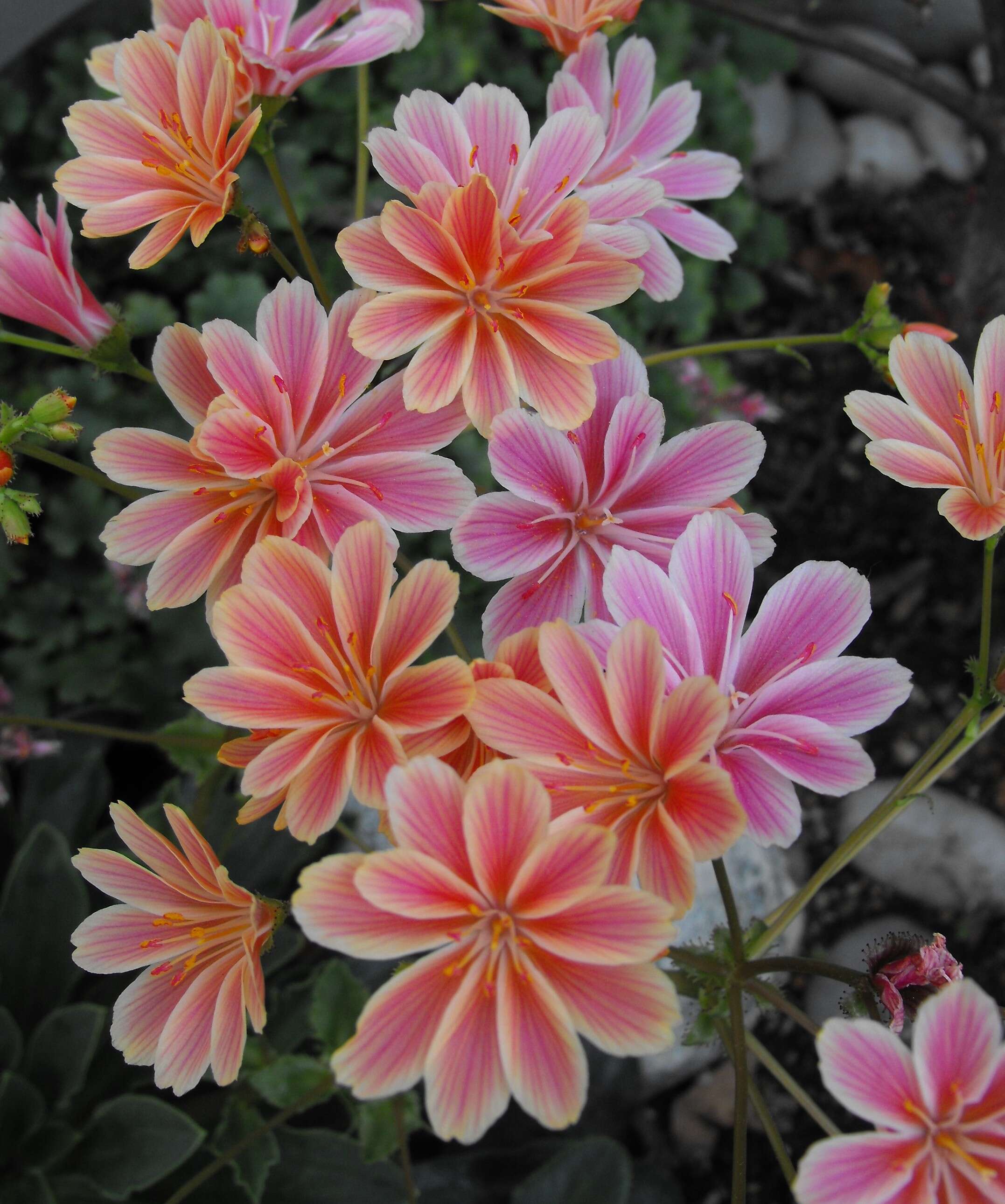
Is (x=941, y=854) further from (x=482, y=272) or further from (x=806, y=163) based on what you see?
(x=806, y=163)

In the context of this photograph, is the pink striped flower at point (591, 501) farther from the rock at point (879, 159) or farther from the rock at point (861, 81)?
the rock at point (861, 81)

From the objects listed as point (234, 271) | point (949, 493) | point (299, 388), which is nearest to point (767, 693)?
point (949, 493)

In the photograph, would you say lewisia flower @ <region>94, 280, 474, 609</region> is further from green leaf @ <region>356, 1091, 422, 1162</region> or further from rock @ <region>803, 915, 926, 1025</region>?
rock @ <region>803, 915, 926, 1025</region>

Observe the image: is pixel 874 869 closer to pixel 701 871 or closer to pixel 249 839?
pixel 701 871

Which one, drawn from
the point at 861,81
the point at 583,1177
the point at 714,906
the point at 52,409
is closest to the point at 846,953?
the point at 714,906

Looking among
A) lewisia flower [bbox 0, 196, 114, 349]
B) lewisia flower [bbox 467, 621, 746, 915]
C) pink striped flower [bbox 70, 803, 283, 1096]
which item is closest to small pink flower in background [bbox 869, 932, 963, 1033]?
lewisia flower [bbox 467, 621, 746, 915]

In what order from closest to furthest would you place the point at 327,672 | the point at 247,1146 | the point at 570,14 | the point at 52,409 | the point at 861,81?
1. the point at 327,672
2. the point at 52,409
3. the point at 570,14
4. the point at 247,1146
5. the point at 861,81
